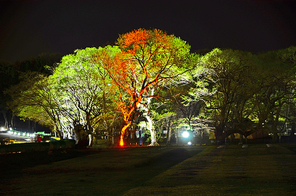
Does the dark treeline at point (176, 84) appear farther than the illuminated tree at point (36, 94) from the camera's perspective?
No

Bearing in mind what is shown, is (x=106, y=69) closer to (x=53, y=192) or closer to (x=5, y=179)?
(x=5, y=179)

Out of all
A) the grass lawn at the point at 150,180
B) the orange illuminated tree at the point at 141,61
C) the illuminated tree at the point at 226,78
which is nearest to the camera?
the grass lawn at the point at 150,180

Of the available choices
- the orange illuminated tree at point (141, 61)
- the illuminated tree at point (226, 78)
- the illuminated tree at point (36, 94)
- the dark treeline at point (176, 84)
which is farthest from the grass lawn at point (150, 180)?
the illuminated tree at point (36, 94)

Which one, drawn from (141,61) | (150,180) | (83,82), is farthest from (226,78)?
(150,180)

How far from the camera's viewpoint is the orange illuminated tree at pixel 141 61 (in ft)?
113

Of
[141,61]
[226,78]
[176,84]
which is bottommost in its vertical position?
[176,84]

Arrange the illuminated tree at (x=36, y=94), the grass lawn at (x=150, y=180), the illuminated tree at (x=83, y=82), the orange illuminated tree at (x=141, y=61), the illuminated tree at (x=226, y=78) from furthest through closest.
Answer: the illuminated tree at (x=36, y=94) < the illuminated tree at (x=226, y=78) < the illuminated tree at (x=83, y=82) < the orange illuminated tree at (x=141, y=61) < the grass lawn at (x=150, y=180)

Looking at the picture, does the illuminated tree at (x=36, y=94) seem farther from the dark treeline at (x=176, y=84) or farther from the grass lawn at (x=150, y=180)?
the grass lawn at (x=150, y=180)

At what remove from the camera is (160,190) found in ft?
31.3

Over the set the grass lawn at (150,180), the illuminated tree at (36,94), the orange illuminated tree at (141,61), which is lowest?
the grass lawn at (150,180)

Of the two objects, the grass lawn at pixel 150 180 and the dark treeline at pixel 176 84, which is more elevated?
the dark treeline at pixel 176 84

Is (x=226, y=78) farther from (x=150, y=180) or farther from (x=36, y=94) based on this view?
(x=150, y=180)

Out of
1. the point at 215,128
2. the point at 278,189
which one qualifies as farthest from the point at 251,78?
the point at 278,189

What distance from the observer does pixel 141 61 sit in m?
35.1
